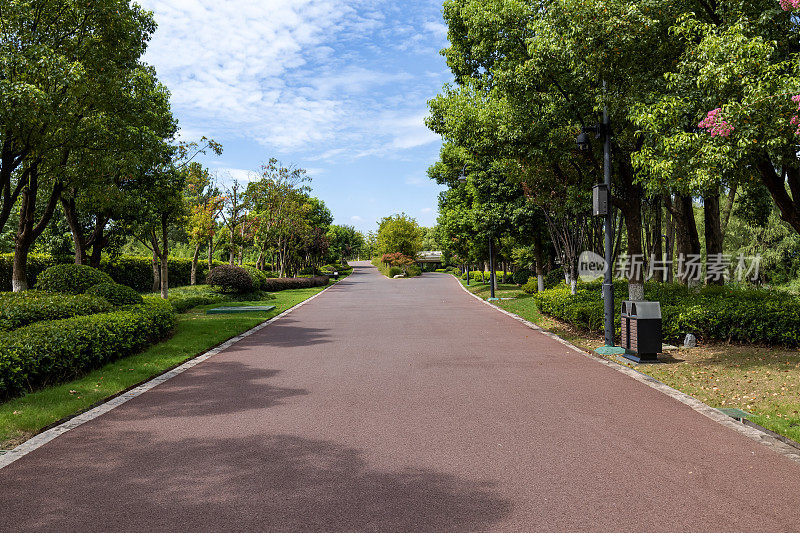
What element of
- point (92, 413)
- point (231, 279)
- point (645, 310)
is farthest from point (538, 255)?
point (92, 413)

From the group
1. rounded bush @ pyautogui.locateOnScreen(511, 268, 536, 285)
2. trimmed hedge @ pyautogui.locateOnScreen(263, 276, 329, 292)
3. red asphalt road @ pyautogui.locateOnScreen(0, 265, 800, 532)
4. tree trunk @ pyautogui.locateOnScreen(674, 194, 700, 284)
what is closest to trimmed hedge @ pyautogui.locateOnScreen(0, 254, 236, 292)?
trimmed hedge @ pyautogui.locateOnScreen(263, 276, 329, 292)

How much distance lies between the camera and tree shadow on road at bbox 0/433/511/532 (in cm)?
346

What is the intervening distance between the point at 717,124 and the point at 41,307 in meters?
11.8

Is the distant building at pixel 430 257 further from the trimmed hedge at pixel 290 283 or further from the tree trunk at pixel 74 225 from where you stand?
A: the tree trunk at pixel 74 225

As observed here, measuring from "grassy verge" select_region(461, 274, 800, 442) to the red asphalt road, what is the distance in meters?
0.64

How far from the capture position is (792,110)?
7402mm

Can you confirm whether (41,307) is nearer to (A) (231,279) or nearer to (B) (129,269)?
(A) (231,279)

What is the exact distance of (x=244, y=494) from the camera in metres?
3.88

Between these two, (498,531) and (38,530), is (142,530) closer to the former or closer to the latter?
(38,530)

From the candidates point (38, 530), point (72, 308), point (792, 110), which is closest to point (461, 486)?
point (38, 530)

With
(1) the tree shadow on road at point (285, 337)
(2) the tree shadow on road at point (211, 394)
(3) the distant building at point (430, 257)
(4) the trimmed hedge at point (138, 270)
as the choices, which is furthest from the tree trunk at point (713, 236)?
(3) the distant building at point (430, 257)

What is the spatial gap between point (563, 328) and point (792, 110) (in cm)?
755

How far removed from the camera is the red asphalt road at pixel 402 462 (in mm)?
3531

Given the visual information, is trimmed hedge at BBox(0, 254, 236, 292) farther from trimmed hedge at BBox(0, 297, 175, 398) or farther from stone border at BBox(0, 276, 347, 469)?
stone border at BBox(0, 276, 347, 469)
